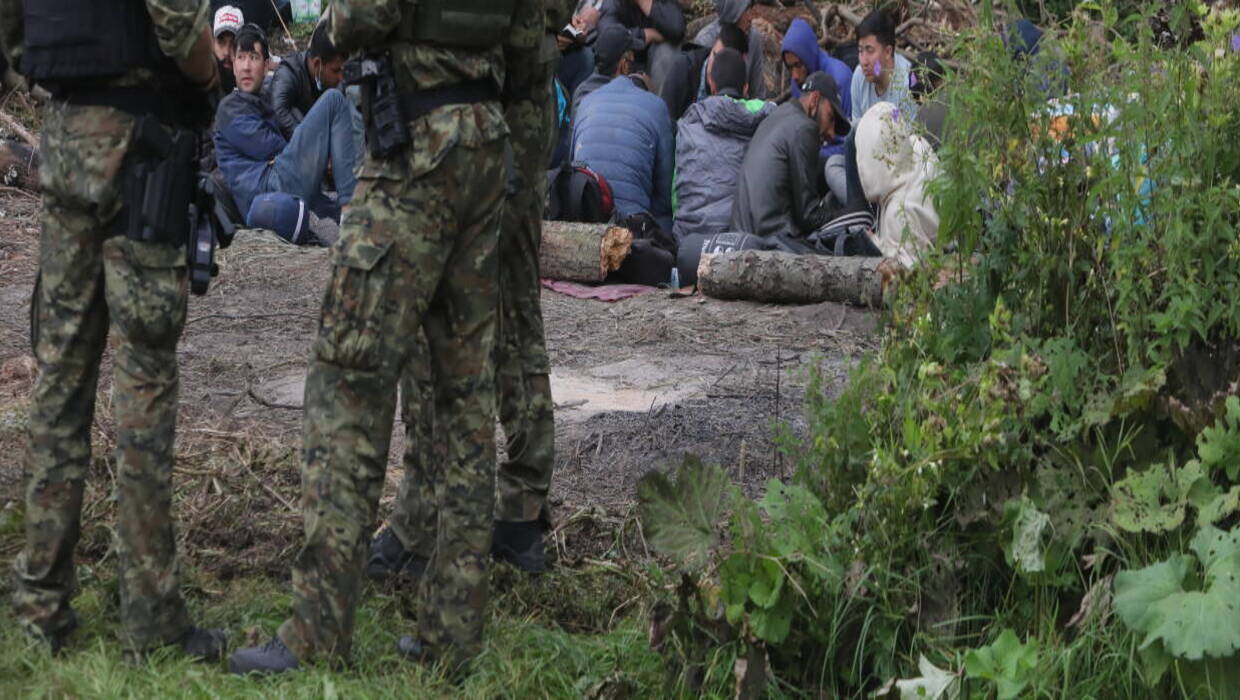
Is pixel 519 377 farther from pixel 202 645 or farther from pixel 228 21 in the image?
pixel 228 21

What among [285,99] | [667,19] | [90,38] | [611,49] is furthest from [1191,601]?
[667,19]

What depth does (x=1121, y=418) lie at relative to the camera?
382 cm

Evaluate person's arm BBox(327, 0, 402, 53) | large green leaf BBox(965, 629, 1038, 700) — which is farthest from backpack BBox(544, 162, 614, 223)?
large green leaf BBox(965, 629, 1038, 700)

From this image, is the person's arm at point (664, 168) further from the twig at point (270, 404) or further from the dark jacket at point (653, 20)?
the twig at point (270, 404)

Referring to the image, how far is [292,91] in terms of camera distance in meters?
12.1

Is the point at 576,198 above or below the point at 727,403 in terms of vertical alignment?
above

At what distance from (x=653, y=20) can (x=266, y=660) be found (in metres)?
9.68

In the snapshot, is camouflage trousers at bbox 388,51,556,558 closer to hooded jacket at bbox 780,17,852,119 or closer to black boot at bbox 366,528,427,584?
black boot at bbox 366,528,427,584

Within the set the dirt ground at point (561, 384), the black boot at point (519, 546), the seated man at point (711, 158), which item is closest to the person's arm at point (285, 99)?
the dirt ground at point (561, 384)

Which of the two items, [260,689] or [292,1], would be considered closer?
[260,689]

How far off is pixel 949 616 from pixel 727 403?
308cm

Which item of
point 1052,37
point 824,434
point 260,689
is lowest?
point 260,689

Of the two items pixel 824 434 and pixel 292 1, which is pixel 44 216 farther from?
pixel 292 1

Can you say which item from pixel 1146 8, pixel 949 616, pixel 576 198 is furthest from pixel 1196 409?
pixel 576 198
